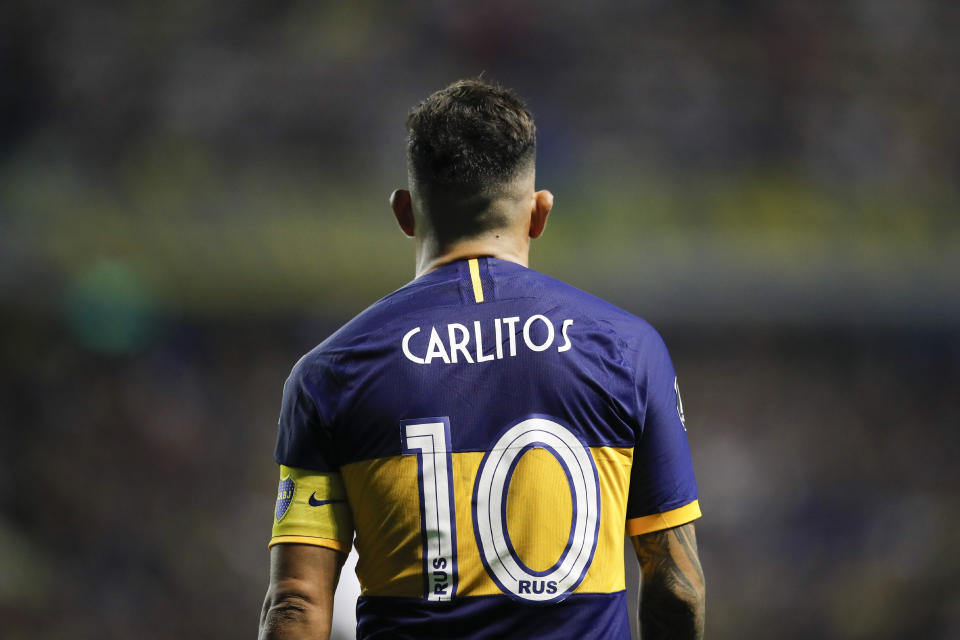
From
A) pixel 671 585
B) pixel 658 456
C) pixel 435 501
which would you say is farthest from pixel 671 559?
pixel 435 501

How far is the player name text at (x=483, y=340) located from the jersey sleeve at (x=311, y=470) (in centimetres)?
16

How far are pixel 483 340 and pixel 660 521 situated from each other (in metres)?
0.45

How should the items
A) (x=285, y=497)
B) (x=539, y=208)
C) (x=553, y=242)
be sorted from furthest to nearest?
1. (x=553, y=242)
2. (x=539, y=208)
3. (x=285, y=497)

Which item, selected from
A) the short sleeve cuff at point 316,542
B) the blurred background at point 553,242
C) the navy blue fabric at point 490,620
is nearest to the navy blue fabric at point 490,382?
the short sleeve cuff at point 316,542

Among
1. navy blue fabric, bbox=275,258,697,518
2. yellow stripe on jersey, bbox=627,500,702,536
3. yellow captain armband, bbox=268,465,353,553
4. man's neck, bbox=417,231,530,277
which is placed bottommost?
yellow stripe on jersey, bbox=627,500,702,536

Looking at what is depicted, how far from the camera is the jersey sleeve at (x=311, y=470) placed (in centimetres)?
159

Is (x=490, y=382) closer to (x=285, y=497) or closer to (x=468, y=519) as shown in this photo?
(x=468, y=519)

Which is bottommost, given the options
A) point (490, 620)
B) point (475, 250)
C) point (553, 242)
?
point (490, 620)

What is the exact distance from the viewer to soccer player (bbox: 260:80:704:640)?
1.53 meters

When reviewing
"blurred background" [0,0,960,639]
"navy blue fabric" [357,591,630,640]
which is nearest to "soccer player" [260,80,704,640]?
"navy blue fabric" [357,591,630,640]

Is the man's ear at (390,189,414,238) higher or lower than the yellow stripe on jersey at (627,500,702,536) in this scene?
higher

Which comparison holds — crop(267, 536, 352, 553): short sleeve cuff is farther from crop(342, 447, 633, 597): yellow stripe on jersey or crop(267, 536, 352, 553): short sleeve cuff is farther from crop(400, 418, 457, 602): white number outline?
crop(400, 418, 457, 602): white number outline

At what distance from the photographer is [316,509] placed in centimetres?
160

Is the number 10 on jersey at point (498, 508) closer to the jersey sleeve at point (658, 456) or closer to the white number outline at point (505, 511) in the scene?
the white number outline at point (505, 511)
